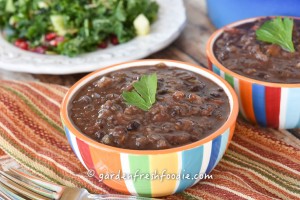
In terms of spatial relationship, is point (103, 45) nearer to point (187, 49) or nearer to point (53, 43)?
point (53, 43)

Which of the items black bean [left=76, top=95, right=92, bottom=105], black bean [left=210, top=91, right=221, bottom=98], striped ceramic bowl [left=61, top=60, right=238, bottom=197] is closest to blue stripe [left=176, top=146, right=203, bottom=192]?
striped ceramic bowl [left=61, top=60, right=238, bottom=197]

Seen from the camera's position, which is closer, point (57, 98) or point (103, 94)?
point (103, 94)

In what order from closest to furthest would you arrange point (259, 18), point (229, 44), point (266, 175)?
1. point (266, 175)
2. point (229, 44)
3. point (259, 18)

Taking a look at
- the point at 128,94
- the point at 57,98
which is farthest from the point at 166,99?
the point at 57,98

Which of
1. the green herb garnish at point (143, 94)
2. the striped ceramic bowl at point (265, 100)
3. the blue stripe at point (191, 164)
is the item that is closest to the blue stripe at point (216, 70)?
the striped ceramic bowl at point (265, 100)

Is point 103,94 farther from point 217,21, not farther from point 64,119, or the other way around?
point 217,21

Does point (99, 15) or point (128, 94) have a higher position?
point (128, 94)

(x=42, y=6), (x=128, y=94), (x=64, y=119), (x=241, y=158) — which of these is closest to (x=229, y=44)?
(x=241, y=158)

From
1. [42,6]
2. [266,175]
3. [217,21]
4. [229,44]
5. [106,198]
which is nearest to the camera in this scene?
[106,198]

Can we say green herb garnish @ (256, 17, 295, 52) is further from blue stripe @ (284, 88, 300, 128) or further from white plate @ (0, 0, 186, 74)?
white plate @ (0, 0, 186, 74)
